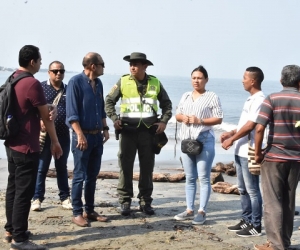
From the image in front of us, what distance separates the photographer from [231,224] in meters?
6.58

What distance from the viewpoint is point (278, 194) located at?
5.23 meters

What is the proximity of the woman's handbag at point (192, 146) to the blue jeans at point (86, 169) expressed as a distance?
41.9 inches

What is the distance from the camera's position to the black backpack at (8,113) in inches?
202

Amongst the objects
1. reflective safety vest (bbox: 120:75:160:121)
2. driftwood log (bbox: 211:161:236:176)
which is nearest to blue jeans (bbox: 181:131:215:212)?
reflective safety vest (bbox: 120:75:160:121)

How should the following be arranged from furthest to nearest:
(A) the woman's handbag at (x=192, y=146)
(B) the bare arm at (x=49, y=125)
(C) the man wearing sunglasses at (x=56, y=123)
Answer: (C) the man wearing sunglasses at (x=56, y=123) → (A) the woman's handbag at (x=192, y=146) → (B) the bare arm at (x=49, y=125)

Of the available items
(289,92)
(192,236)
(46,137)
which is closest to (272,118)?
(289,92)

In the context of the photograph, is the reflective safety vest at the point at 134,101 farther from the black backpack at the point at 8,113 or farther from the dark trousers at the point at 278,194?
the dark trousers at the point at 278,194

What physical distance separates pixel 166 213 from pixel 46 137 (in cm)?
193

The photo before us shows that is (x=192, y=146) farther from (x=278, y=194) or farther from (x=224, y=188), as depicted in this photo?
(x=224, y=188)

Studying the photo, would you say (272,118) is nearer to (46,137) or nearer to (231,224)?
(231,224)

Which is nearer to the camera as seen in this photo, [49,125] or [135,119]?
[49,125]

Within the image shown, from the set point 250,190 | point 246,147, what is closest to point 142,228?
point 250,190

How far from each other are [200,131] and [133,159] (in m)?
1.04

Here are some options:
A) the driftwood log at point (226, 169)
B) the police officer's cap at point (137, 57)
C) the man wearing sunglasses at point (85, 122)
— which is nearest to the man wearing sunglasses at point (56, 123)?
the man wearing sunglasses at point (85, 122)
